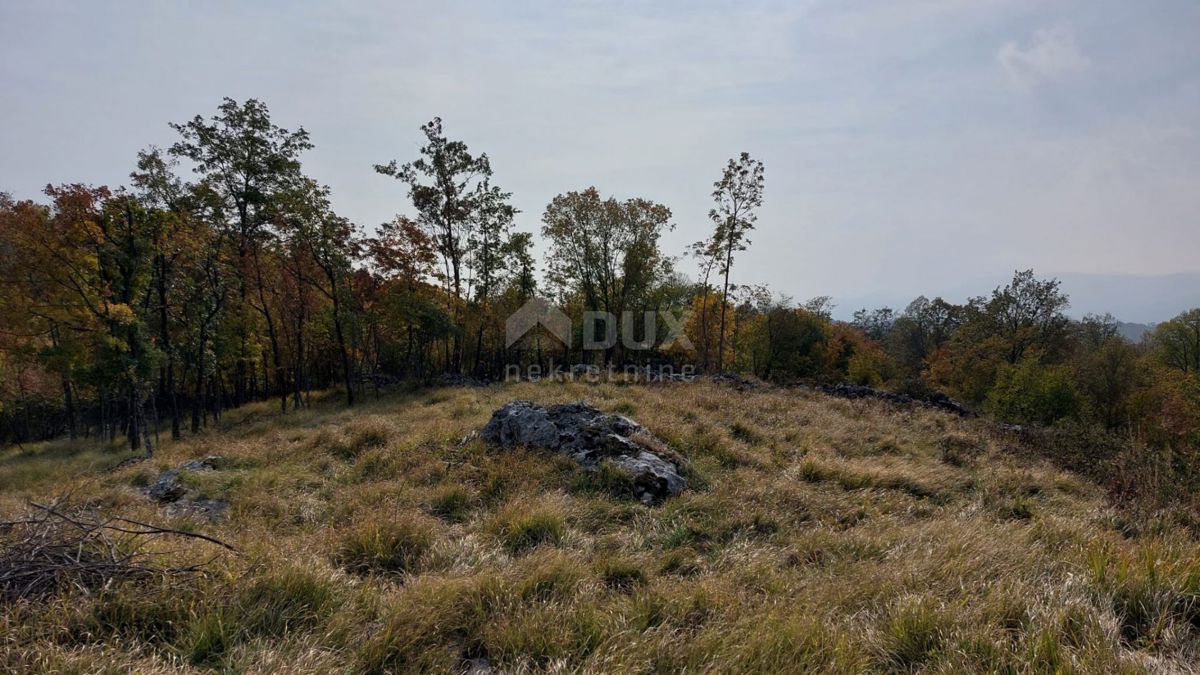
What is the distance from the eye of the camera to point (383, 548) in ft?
13.6

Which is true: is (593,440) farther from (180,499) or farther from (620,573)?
(180,499)

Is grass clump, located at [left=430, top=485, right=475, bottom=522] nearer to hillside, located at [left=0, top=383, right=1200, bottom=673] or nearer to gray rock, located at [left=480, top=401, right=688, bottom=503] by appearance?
hillside, located at [left=0, top=383, right=1200, bottom=673]

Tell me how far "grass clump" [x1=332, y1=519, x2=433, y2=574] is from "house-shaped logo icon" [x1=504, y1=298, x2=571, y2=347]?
24.6 metres

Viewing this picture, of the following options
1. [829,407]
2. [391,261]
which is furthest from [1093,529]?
[391,261]

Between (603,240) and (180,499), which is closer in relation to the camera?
(180,499)

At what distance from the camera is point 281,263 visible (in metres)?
21.5

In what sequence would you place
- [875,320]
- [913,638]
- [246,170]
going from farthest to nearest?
[875,320] → [246,170] → [913,638]

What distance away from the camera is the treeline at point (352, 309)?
48.0ft

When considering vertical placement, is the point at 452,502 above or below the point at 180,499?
above

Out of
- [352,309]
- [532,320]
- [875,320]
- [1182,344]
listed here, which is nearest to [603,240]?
[532,320]

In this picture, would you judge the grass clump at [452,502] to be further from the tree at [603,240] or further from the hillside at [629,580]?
the tree at [603,240]

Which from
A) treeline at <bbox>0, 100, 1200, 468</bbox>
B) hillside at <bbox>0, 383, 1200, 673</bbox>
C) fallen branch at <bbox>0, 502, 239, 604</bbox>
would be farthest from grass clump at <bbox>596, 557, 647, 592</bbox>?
treeline at <bbox>0, 100, 1200, 468</bbox>

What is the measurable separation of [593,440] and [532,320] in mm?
23547

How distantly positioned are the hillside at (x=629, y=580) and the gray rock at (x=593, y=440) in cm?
38
